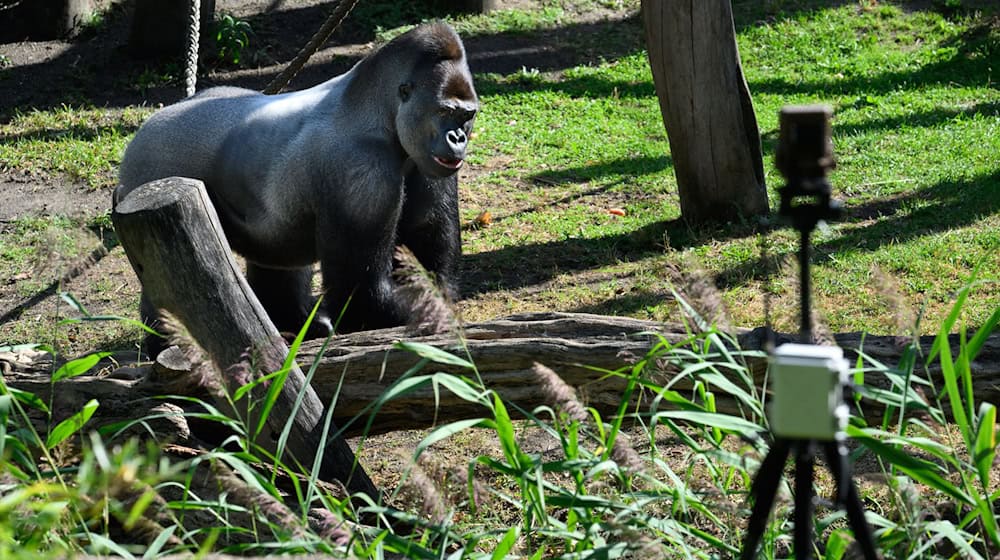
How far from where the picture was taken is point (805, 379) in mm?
1289

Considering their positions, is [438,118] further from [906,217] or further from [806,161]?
[906,217]

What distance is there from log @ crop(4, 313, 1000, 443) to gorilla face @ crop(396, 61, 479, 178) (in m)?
0.80

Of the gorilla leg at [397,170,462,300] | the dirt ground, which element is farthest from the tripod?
the dirt ground

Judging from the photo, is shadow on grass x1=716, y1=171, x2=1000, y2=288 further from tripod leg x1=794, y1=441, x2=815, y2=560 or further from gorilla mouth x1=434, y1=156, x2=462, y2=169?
tripod leg x1=794, y1=441, x2=815, y2=560

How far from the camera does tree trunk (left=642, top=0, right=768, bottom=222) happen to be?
523 centimetres

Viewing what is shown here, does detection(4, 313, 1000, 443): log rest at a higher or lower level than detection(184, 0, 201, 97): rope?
lower

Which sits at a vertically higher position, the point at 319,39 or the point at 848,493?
the point at 319,39

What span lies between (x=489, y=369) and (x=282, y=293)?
74.4 inches

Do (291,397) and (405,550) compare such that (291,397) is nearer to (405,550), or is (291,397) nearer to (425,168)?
(405,550)

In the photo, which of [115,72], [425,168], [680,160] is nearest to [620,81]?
[680,160]

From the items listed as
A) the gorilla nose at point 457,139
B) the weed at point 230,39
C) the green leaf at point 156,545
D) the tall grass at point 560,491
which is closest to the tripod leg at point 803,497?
the tall grass at point 560,491

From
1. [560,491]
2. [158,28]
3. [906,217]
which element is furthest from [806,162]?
[158,28]

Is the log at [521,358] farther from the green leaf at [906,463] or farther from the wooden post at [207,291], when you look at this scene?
the green leaf at [906,463]

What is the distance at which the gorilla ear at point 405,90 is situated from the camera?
3699mm
